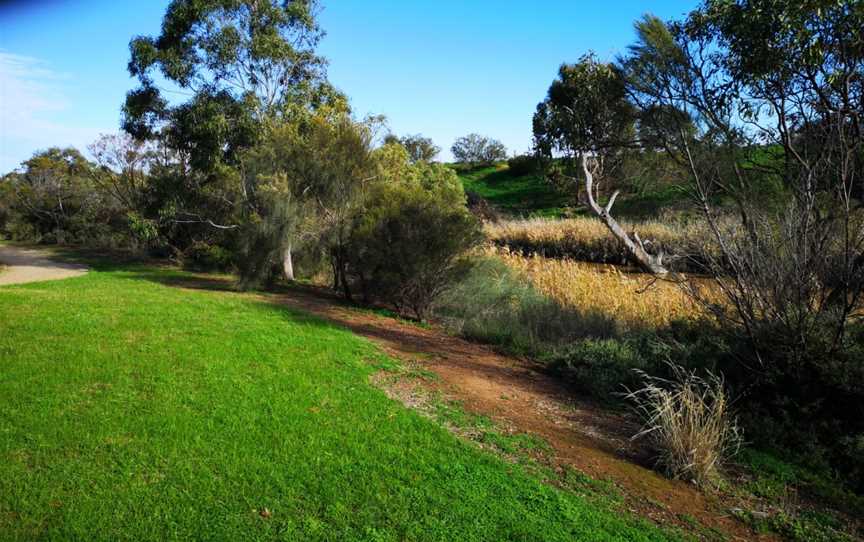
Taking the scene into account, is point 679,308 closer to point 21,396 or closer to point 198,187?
point 21,396

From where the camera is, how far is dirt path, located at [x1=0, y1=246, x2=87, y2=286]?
13.3 m

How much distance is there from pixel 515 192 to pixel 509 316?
3595cm

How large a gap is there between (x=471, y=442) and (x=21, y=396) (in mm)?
3842

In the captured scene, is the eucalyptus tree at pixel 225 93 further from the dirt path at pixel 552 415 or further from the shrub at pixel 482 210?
the shrub at pixel 482 210

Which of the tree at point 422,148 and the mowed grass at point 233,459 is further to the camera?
the tree at point 422,148

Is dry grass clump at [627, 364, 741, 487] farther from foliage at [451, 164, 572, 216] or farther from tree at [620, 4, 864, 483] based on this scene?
foliage at [451, 164, 572, 216]

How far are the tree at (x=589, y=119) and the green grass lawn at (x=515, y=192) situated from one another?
14410mm

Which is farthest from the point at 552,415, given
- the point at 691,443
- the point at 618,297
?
the point at 618,297

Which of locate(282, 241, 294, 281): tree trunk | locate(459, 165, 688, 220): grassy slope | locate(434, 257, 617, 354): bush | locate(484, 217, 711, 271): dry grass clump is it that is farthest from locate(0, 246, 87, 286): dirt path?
locate(459, 165, 688, 220): grassy slope

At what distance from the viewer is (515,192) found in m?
45.0

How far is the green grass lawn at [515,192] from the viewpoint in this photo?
125 feet

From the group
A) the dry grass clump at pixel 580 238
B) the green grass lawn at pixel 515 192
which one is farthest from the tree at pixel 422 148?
the dry grass clump at pixel 580 238

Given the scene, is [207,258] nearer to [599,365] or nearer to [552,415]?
[599,365]

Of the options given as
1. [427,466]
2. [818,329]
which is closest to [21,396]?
[427,466]
